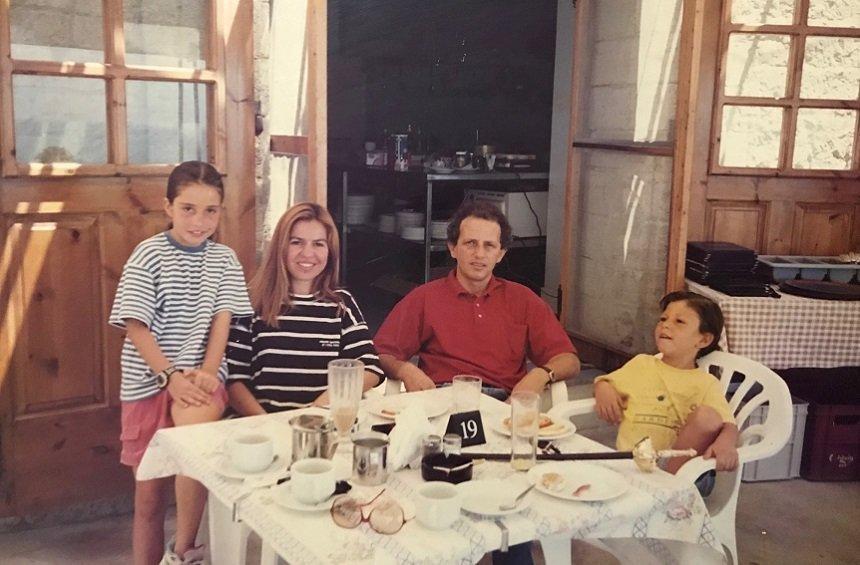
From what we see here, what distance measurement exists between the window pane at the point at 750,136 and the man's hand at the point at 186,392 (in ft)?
9.09

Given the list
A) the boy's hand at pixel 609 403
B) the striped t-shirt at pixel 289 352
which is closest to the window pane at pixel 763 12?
the boy's hand at pixel 609 403

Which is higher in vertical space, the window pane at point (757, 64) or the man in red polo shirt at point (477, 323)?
the window pane at point (757, 64)

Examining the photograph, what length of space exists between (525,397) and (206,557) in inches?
41.2

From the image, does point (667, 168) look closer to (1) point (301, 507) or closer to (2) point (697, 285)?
(2) point (697, 285)

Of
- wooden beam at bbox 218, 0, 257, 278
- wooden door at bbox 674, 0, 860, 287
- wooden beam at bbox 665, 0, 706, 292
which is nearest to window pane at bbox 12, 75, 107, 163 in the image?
wooden beam at bbox 218, 0, 257, 278

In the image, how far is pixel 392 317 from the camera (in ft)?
9.00

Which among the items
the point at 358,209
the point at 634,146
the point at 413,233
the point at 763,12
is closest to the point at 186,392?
the point at 634,146

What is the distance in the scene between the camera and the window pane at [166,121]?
2.90 m

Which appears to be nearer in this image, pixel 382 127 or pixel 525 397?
pixel 525 397

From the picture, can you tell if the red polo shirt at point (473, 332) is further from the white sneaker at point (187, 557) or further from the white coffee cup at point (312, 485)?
the white coffee cup at point (312, 485)

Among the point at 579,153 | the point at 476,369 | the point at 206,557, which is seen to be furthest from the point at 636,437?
the point at 579,153

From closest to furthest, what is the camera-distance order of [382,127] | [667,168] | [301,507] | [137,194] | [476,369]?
[301,507]
[476,369]
[137,194]
[667,168]
[382,127]

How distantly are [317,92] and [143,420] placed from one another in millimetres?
1101

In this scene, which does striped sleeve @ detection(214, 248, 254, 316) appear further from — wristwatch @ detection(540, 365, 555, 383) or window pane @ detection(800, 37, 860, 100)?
window pane @ detection(800, 37, 860, 100)
